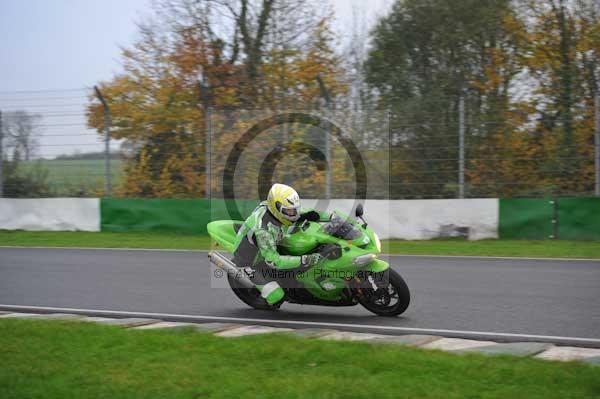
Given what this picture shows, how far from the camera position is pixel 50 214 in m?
18.0

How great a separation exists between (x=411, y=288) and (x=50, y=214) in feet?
37.3

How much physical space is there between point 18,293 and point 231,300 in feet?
9.58

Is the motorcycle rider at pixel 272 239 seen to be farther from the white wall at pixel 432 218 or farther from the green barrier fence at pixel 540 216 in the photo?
the green barrier fence at pixel 540 216

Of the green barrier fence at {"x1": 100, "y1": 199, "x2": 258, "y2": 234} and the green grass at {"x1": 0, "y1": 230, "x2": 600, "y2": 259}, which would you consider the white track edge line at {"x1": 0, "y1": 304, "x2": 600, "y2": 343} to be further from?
the green barrier fence at {"x1": 100, "y1": 199, "x2": 258, "y2": 234}

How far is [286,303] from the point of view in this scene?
8.56 meters

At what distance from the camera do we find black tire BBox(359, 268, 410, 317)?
732cm

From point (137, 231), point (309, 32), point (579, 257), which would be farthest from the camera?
point (309, 32)

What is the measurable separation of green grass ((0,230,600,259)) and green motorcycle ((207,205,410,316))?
624 centimetres

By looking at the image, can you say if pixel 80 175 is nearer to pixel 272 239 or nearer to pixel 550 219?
pixel 550 219

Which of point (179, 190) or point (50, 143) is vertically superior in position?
point (50, 143)

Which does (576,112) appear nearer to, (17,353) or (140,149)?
(140,149)

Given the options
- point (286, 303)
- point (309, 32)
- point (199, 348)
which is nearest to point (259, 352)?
point (199, 348)

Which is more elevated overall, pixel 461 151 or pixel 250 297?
pixel 461 151

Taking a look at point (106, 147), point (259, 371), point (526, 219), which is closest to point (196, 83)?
point (106, 147)
